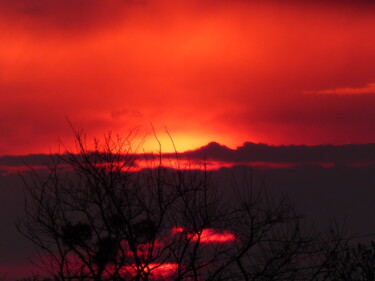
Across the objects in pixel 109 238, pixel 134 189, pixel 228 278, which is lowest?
pixel 228 278

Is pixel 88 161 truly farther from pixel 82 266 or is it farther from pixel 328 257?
pixel 328 257

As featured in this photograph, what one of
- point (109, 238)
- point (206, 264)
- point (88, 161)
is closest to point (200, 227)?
point (206, 264)

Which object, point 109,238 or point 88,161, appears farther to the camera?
point 88,161

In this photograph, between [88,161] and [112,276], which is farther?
[88,161]

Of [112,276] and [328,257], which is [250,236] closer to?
[328,257]

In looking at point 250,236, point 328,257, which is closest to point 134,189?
point 250,236

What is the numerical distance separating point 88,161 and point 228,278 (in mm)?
4168

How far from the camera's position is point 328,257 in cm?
1502

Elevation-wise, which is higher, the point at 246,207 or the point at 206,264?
the point at 246,207

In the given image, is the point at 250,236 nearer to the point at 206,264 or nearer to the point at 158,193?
the point at 206,264

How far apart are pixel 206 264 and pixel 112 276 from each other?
2008 mm

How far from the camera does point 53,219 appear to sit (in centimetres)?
1585

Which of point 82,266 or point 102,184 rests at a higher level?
point 102,184

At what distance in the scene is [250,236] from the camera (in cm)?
1523
